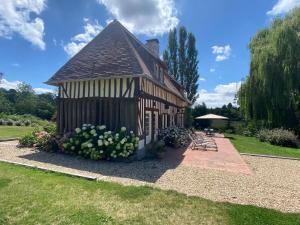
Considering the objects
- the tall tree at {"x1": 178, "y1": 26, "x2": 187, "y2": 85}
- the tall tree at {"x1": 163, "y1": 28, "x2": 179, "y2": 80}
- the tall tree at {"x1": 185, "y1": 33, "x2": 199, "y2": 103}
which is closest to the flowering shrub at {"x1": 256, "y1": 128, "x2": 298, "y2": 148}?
the tall tree at {"x1": 185, "y1": 33, "x2": 199, "y2": 103}

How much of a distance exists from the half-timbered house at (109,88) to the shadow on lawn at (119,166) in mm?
1513

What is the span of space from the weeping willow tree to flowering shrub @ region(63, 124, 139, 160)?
12.1 m

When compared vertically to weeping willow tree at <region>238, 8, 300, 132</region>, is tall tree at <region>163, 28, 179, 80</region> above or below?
above

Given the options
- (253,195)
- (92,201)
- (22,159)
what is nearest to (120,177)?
(92,201)

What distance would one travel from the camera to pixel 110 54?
9.31 m

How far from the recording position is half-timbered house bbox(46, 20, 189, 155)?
8164 mm

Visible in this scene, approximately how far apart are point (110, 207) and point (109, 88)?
574 centimetres

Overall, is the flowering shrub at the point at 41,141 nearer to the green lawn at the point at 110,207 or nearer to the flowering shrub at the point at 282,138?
the green lawn at the point at 110,207

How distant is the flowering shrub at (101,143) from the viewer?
24.3 feet

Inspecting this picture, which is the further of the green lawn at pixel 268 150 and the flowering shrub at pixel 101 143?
the green lawn at pixel 268 150

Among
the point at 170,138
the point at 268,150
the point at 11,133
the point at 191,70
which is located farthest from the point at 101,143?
the point at 191,70

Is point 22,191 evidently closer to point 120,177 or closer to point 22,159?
point 120,177

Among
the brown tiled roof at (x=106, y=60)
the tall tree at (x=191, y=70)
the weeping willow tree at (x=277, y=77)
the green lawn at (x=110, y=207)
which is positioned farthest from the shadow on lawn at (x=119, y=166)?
the tall tree at (x=191, y=70)

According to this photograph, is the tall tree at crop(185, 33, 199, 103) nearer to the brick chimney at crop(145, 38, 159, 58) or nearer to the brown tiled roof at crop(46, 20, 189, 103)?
the brick chimney at crop(145, 38, 159, 58)
